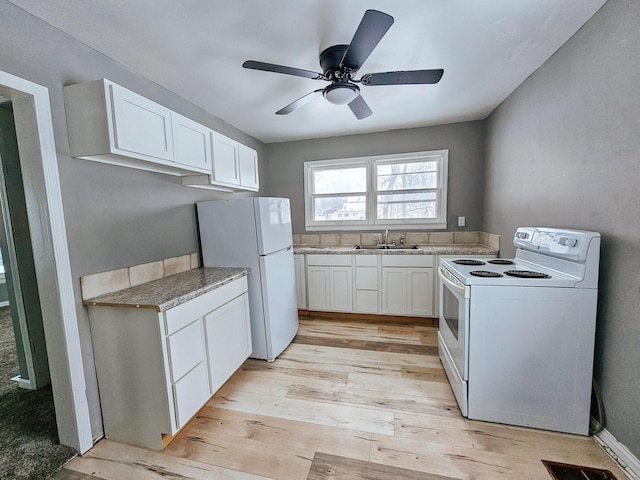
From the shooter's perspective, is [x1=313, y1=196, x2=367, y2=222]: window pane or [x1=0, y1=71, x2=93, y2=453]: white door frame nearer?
[x1=0, y1=71, x2=93, y2=453]: white door frame

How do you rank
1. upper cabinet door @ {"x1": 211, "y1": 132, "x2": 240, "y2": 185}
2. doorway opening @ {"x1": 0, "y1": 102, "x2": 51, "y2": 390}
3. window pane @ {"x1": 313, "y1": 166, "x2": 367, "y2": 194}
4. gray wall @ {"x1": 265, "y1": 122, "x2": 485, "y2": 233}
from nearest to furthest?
doorway opening @ {"x1": 0, "y1": 102, "x2": 51, "y2": 390}
upper cabinet door @ {"x1": 211, "y1": 132, "x2": 240, "y2": 185}
gray wall @ {"x1": 265, "y1": 122, "x2": 485, "y2": 233}
window pane @ {"x1": 313, "y1": 166, "x2": 367, "y2": 194}

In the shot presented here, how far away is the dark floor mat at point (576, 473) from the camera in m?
1.28

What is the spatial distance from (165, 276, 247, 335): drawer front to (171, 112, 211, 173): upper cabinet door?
0.95m

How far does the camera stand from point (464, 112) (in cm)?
291

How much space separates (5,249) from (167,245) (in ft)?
3.57

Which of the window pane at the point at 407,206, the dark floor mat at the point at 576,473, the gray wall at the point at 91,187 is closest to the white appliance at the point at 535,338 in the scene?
the dark floor mat at the point at 576,473

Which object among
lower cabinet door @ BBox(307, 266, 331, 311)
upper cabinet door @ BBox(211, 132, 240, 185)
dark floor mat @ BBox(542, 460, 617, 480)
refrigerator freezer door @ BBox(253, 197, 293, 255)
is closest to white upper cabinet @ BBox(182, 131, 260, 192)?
upper cabinet door @ BBox(211, 132, 240, 185)

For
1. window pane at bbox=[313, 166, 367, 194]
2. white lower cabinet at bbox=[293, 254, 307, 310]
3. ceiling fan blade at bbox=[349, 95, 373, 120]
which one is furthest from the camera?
window pane at bbox=[313, 166, 367, 194]

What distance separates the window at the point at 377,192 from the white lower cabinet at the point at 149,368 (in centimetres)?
239

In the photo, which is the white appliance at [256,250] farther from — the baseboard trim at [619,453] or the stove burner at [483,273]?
the baseboard trim at [619,453]

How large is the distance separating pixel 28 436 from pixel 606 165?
11.9ft

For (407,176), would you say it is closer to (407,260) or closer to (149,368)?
(407,260)

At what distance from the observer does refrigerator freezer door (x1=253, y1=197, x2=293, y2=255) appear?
2.27 m

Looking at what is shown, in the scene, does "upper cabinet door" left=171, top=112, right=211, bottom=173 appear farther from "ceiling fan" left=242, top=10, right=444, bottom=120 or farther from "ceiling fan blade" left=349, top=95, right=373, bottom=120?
"ceiling fan blade" left=349, top=95, right=373, bottom=120
